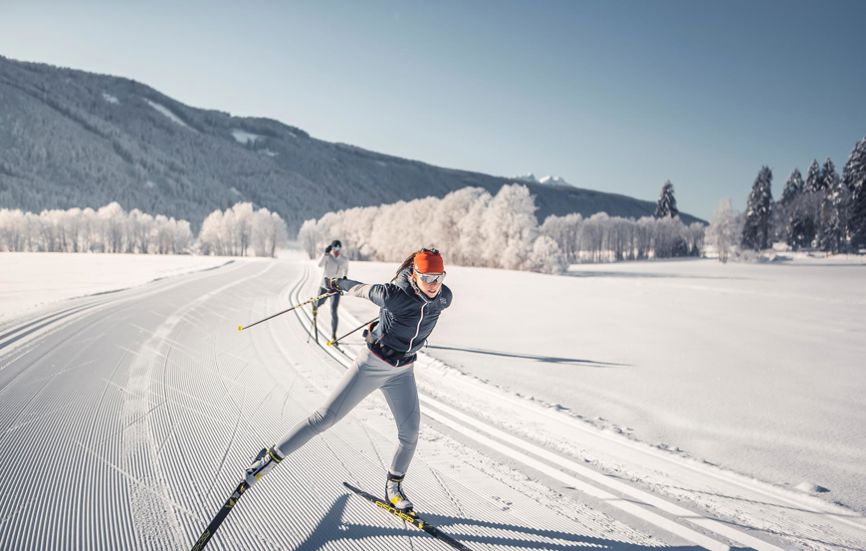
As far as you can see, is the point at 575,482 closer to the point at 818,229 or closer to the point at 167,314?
the point at 167,314

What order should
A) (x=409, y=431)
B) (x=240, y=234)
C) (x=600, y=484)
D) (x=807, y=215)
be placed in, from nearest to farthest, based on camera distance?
(x=409, y=431) < (x=600, y=484) < (x=807, y=215) < (x=240, y=234)

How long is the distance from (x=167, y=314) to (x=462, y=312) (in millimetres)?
9083

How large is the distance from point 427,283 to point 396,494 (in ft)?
5.88

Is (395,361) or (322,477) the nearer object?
(395,361)

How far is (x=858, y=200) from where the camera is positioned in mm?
54375

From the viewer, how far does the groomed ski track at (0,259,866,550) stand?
10.2ft

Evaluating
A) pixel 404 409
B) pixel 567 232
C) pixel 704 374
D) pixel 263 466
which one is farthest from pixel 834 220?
pixel 263 466

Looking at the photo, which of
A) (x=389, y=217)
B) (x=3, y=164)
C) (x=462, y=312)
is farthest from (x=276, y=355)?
(x=3, y=164)

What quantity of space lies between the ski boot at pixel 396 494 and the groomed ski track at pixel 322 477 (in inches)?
5.3

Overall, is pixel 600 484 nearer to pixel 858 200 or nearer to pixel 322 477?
pixel 322 477

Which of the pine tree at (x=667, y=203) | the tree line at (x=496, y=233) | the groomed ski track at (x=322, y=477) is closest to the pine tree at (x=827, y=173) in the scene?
the tree line at (x=496, y=233)

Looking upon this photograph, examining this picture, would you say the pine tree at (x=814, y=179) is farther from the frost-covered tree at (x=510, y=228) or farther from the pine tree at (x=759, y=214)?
the frost-covered tree at (x=510, y=228)

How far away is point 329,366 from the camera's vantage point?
7547 millimetres

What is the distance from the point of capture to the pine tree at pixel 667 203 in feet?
347
